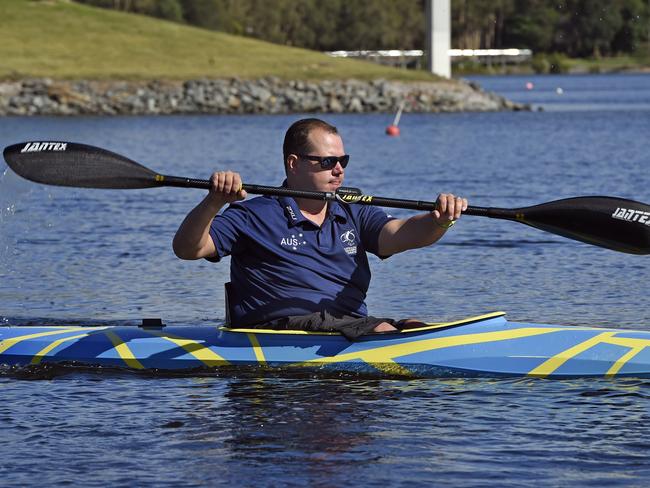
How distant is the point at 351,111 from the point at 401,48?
3326 inches

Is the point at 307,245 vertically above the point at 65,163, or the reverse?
the point at 65,163

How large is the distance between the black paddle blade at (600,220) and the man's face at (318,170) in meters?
1.30

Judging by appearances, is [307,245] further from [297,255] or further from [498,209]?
[498,209]

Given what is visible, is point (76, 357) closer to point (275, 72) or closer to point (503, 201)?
point (503, 201)

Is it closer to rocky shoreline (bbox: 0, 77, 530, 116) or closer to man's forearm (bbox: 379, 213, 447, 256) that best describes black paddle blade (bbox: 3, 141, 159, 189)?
man's forearm (bbox: 379, 213, 447, 256)

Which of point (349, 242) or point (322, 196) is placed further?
point (349, 242)

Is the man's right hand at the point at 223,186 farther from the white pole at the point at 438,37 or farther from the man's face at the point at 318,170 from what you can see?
the white pole at the point at 438,37

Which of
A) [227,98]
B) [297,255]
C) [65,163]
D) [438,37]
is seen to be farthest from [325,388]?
[438,37]

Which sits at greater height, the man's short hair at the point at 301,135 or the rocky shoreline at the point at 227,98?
the rocky shoreline at the point at 227,98

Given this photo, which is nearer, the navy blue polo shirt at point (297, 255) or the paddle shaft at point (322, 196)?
the paddle shaft at point (322, 196)

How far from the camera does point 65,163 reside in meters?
9.29

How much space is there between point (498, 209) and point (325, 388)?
5.31 feet

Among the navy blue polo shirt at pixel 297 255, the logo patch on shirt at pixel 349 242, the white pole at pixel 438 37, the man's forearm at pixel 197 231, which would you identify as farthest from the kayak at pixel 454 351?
the white pole at pixel 438 37

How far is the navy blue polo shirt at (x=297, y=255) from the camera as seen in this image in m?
8.66
